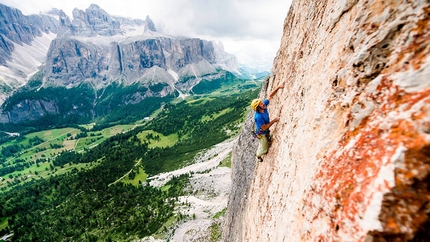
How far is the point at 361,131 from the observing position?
573 cm

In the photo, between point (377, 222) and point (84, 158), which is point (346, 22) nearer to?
point (377, 222)

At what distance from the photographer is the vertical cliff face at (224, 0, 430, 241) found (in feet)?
14.0

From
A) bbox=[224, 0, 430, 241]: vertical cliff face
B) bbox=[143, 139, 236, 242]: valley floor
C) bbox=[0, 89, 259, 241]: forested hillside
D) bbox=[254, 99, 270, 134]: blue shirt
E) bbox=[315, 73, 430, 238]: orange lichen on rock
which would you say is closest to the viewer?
bbox=[315, 73, 430, 238]: orange lichen on rock

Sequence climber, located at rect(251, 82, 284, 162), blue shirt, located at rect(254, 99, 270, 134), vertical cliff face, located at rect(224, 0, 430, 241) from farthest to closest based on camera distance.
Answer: blue shirt, located at rect(254, 99, 270, 134), climber, located at rect(251, 82, 284, 162), vertical cliff face, located at rect(224, 0, 430, 241)

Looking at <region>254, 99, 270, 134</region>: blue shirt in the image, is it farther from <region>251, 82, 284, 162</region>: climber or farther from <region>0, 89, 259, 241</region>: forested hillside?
<region>0, 89, 259, 241</region>: forested hillside

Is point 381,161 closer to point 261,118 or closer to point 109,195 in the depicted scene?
point 261,118

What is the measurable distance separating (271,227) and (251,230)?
5.54 m

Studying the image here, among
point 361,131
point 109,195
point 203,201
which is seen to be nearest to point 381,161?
point 361,131

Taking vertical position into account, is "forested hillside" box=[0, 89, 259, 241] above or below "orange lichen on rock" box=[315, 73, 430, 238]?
below

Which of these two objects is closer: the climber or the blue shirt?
the climber

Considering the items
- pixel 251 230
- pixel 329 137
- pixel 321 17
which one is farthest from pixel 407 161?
pixel 251 230

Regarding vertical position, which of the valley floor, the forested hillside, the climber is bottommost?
the forested hillside

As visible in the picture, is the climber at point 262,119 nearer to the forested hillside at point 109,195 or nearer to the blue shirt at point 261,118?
the blue shirt at point 261,118

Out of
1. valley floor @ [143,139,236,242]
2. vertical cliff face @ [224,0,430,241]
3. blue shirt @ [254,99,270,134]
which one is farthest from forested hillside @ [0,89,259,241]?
vertical cliff face @ [224,0,430,241]
